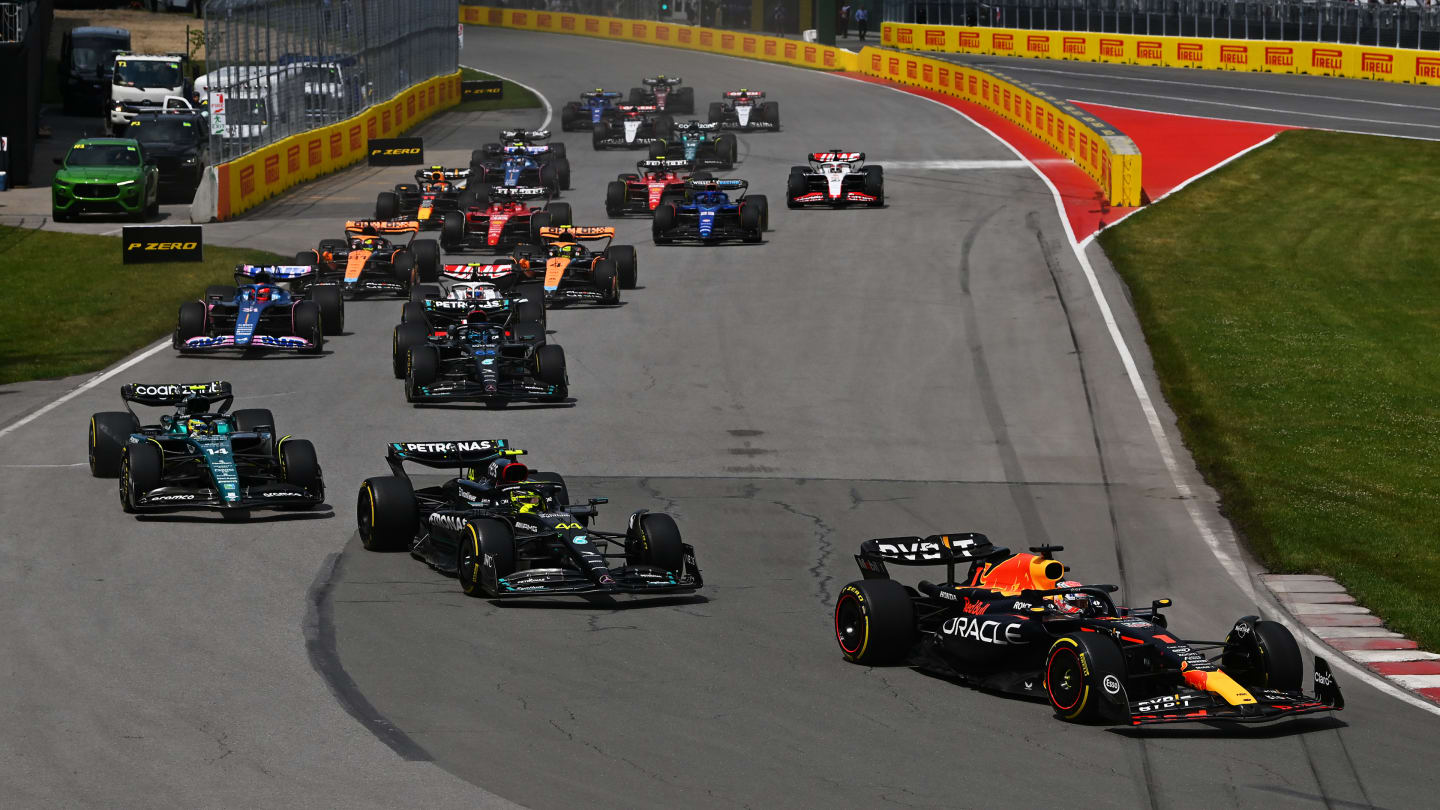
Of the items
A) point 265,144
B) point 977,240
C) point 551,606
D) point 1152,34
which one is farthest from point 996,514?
point 1152,34

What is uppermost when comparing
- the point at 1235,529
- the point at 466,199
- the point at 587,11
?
the point at 587,11

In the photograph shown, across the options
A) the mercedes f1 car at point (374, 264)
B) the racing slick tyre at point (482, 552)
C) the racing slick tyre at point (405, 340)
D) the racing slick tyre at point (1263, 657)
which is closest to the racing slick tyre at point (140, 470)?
the racing slick tyre at point (482, 552)

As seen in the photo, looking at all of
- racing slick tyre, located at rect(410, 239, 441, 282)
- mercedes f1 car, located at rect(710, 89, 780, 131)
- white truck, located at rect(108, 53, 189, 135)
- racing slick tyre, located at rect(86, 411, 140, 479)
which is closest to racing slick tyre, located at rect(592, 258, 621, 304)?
racing slick tyre, located at rect(410, 239, 441, 282)

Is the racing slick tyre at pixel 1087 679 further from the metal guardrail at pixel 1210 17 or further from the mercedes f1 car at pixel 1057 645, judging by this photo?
the metal guardrail at pixel 1210 17

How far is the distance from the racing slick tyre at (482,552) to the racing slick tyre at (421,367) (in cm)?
928

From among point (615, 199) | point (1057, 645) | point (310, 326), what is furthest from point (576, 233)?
point (1057, 645)

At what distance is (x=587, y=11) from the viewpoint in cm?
10494

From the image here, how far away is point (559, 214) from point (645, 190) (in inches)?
196

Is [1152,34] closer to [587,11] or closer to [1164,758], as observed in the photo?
[587,11]

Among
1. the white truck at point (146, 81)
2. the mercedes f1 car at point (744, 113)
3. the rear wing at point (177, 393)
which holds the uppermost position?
the white truck at point (146, 81)

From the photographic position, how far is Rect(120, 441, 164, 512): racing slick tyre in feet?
62.6

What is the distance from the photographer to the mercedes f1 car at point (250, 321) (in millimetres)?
29062

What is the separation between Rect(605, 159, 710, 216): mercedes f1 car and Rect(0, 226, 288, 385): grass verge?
864 centimetres

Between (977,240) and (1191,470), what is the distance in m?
17.4
